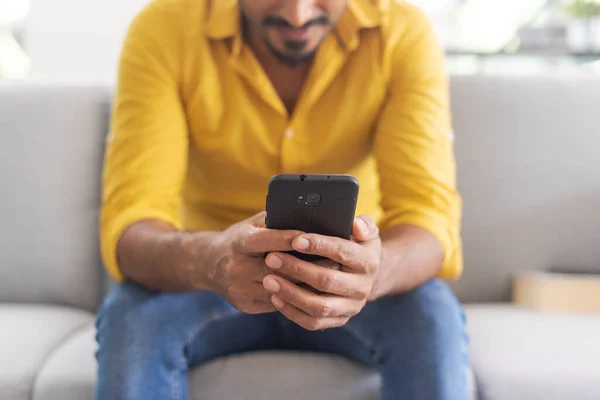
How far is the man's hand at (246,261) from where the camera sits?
0.67 meters

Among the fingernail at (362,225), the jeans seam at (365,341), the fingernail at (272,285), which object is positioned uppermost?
the fingernail at (362,225)

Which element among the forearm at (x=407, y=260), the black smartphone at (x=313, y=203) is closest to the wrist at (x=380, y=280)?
the forearm at (x=407, y=260)

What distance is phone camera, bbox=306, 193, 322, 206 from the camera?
0.64m

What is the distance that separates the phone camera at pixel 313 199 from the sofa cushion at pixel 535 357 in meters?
0.49

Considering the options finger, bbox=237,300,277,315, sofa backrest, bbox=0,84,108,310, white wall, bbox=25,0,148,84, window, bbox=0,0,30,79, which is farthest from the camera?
window, bbox=0,0,30,79

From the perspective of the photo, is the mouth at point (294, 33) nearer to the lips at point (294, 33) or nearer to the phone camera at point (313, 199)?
the lips at point (294, 33)

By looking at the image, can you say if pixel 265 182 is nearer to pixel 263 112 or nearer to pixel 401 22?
pixel 263 112

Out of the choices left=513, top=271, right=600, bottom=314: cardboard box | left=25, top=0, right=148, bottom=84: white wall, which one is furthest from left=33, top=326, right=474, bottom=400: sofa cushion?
left=25, top=0, right=148, bottom=84: white wall

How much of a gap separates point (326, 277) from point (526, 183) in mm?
880

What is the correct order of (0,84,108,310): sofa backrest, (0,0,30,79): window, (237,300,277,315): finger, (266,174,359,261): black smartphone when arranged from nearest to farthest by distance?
(266,174,359,261): black smartphone → (237,300,277,315): finger → (0,84,108,310): sofa backrest → (0,0,30,79): window

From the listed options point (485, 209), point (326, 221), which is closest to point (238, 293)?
point (326, 221)

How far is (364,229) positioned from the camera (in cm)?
70

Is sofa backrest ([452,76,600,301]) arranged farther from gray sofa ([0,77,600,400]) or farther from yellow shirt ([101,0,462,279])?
yellow shirt ([101,0,462,279])

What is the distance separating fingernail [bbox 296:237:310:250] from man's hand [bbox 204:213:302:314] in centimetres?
1
